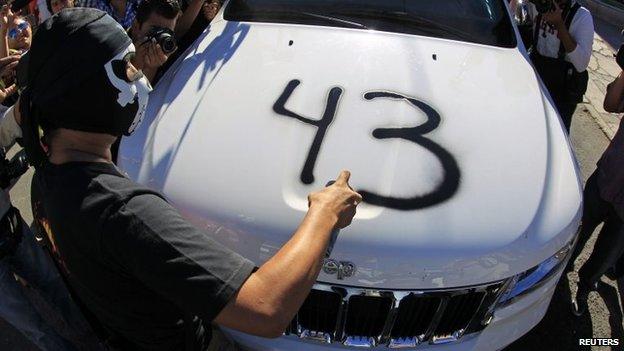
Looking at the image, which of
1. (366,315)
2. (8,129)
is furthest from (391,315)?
(8,129)

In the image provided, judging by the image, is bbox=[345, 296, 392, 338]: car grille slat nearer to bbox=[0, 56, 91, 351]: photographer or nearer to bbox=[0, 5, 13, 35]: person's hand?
bbox=[0, 56, 91, 351]: photographer

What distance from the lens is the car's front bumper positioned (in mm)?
1782

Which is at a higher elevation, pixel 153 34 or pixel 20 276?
pixel 153 34

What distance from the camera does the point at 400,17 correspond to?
2.60m

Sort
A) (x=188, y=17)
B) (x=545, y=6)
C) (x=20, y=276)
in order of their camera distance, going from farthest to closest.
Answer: (x=188, y=17)
(x=545, y=6)
(x=20, y=276)

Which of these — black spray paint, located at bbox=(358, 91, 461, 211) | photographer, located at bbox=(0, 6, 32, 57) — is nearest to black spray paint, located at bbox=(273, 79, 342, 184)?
black spray paint, located at bbox=(358, 91, 461, 211)

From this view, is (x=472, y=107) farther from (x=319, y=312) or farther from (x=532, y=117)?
(x=319, y=312)

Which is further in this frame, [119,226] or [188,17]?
[188,17]

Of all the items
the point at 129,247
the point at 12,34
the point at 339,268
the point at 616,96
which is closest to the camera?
the point at 129,247

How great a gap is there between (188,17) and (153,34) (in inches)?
28.3

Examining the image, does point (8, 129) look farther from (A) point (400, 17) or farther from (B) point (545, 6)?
(B) point (545, 6)

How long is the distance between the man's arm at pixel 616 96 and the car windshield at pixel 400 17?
52cm

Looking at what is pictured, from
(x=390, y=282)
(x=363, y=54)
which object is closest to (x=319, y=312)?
(x=390, y=282)

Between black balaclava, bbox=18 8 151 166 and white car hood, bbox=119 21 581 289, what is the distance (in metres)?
0.60
